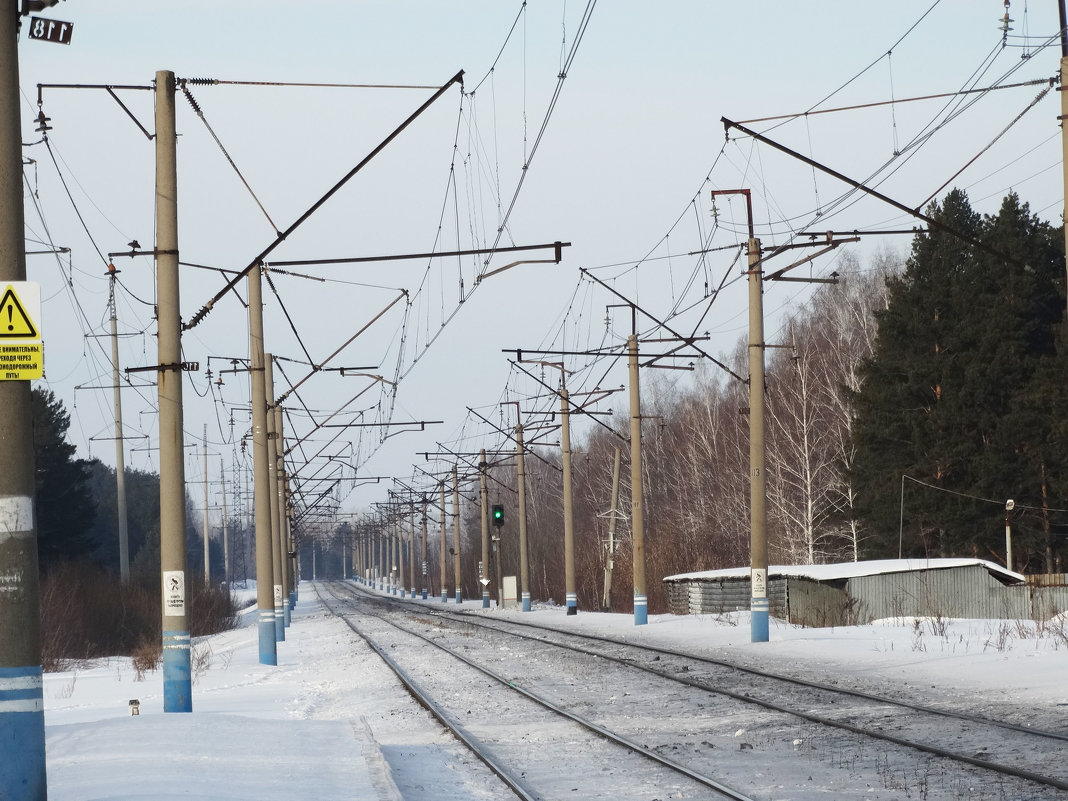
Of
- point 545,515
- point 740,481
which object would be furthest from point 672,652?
point 545,515

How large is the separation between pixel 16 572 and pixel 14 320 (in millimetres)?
1535

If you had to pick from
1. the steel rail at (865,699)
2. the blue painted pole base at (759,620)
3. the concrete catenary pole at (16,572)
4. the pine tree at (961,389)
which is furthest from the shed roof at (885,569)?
the concrete catenary pole at (16,572)

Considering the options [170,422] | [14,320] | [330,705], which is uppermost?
[14,320]

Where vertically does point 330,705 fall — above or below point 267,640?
below

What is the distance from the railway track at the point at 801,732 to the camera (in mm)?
10609

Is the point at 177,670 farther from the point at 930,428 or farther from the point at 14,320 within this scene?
the point at 930,428

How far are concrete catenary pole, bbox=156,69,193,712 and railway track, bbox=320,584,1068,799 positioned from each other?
16.0 ft

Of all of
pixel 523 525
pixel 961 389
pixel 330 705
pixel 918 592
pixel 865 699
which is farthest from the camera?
pixel 523 525

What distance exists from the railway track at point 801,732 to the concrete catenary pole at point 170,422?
487cm

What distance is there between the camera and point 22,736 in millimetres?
8234

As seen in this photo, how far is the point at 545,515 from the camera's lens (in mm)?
117000

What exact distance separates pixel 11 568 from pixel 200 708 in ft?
36.8

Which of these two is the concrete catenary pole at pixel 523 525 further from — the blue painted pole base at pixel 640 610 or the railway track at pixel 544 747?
the railway track at pixel 544 747

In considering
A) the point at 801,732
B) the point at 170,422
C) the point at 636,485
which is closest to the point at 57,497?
the point at 636,485
